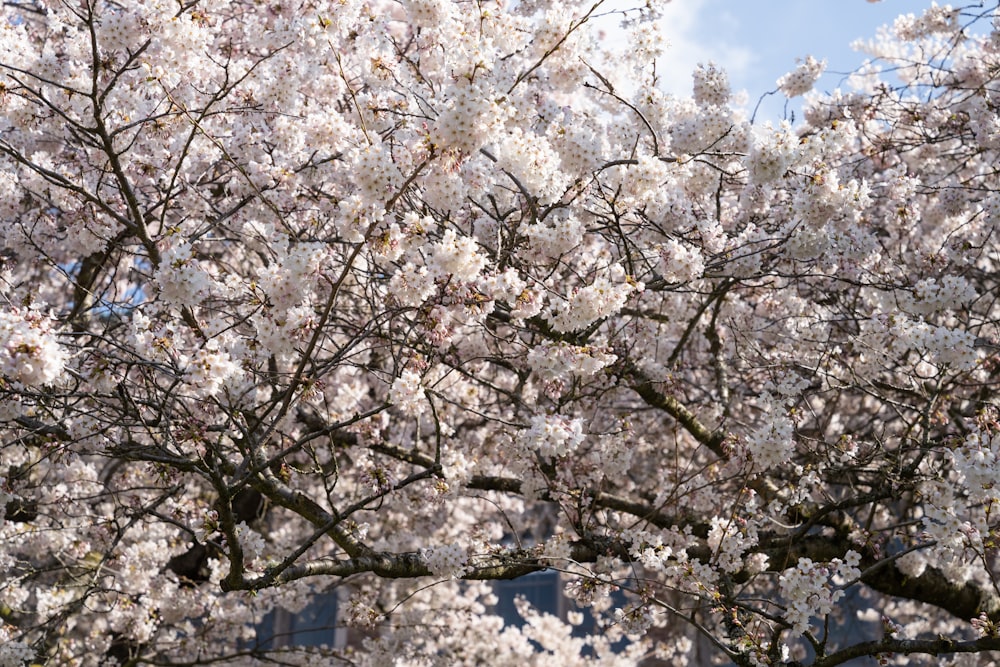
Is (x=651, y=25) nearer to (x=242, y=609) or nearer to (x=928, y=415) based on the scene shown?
(x=928, y=415)

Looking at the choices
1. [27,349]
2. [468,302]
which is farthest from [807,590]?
[27,349]

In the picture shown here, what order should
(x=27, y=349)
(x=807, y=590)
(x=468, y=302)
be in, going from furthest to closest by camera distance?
1. (x=807, y=590)
2. (x=468, y=302)
3. (x=27, y=349)

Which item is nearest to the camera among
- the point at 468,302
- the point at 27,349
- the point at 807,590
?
the point at 27,349

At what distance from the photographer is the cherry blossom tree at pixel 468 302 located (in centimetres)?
403

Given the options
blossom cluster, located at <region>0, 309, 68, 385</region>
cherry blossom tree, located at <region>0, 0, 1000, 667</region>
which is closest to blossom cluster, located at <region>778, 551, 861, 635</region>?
cherry blossom tree, located at <region>0, 0, 1000, 667</region>

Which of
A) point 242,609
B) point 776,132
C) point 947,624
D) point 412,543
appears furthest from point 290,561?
point 947,624

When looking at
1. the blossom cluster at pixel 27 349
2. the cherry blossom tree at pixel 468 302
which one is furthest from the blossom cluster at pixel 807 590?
the blossom cluster at pixel 27 349

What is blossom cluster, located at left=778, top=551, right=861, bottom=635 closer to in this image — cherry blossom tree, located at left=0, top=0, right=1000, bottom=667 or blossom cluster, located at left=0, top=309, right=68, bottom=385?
cherry blossom tree, located at left=0, top=0, right=1000, bottom=667

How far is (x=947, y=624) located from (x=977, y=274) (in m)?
7.02

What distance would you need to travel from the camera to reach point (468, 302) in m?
3.98

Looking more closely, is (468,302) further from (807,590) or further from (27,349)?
(807,590)

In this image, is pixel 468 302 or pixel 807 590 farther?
pixel 807 590

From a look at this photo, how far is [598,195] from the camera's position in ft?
16.1

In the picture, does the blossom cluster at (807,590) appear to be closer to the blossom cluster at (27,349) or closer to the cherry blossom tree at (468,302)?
the cherry blossom tree at (468,302)
